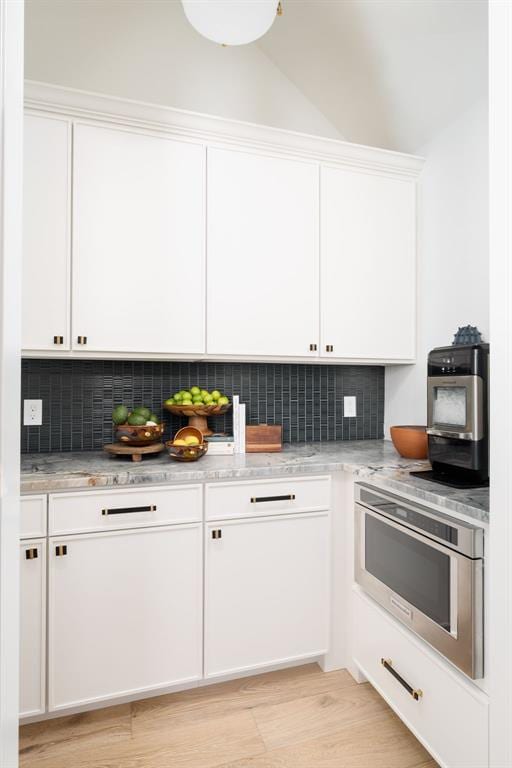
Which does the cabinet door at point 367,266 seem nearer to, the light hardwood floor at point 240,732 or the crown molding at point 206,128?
the crown molding at point 206,128

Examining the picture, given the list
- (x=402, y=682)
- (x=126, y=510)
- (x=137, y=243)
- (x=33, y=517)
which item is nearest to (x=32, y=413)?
(x=33, y=517)

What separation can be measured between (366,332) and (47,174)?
1.65m

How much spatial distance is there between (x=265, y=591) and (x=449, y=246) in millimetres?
1853

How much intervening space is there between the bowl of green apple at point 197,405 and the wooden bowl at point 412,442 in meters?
0.85

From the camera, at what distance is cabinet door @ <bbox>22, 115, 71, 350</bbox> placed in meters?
1.86

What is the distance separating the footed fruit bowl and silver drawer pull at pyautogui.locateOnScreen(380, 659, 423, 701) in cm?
122

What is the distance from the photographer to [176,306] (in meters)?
2.06

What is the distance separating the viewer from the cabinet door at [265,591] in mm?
1812

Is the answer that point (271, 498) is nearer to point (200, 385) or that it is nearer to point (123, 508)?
point (123, 508)

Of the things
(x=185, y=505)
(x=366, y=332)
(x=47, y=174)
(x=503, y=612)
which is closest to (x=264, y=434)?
(x=185, y=505)

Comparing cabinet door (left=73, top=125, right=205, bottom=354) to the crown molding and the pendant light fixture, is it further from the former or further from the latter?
the pendant light fixture

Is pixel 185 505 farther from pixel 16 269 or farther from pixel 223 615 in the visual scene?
pixel 16 269

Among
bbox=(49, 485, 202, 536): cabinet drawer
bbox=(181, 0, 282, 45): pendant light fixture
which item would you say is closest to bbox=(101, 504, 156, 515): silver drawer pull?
bbox=(49, 485, 202, 536): cabinet drawer

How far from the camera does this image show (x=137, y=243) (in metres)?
2.00
